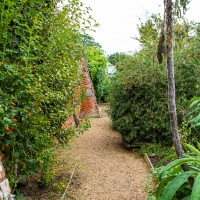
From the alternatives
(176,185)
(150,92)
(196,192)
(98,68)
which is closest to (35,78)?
(176,185)

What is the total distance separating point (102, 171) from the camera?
4945 millimetres

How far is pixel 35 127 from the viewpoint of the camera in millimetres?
3006

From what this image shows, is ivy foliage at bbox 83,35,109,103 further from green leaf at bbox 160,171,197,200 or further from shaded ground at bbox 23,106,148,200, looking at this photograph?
green leaf at bbox 160,171,197,200

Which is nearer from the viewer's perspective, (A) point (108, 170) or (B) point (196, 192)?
(B) point (196, 192)

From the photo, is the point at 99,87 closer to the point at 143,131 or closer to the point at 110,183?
the point at 143,131

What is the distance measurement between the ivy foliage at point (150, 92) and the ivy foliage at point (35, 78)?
69.5 inches

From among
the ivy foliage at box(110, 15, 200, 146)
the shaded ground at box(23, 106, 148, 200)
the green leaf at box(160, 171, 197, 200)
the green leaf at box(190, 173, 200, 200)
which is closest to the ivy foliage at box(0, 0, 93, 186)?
Answer: the shaded ground at box(23, 106, 148, 200)

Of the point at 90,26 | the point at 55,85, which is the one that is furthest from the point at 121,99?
the point at 55,85

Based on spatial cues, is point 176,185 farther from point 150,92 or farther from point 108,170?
point 150,92

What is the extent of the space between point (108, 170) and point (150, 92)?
1.97m

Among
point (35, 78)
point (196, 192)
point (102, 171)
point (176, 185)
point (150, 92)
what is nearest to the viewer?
point (196, 192)

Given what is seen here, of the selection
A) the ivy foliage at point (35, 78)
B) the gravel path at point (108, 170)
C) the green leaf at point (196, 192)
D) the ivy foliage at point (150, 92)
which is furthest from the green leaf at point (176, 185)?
the ivy foliage at point (150, 92)

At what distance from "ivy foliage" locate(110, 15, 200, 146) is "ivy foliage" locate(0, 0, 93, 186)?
1766 millimetres

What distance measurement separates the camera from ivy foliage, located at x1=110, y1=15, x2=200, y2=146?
574 centimetres
